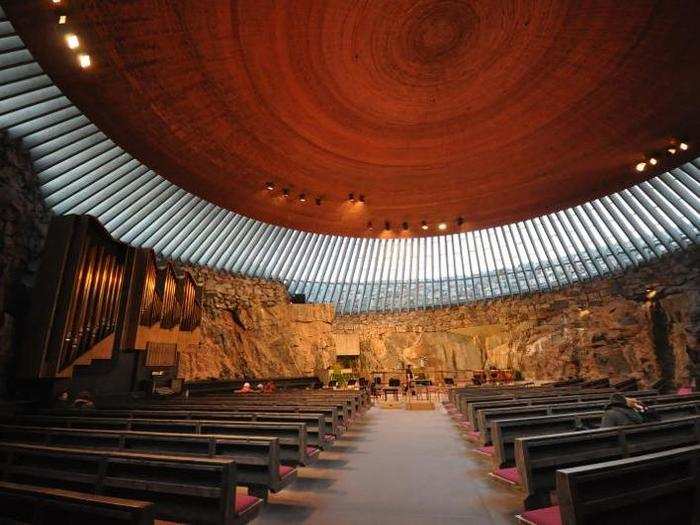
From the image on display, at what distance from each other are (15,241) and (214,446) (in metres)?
8.51

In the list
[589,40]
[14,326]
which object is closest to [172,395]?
[14,326]

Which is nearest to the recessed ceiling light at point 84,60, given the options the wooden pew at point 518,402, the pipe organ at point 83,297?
the pipe organ at point 83,297

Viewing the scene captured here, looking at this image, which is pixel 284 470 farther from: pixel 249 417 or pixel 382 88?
pixel 382 88

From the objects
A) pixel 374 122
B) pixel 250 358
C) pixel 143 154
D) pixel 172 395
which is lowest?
pixel 172 395

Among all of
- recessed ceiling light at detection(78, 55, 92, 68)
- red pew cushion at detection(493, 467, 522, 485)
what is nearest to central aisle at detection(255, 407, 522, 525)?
red pew cushion at detection(493, 467, 522, 485)

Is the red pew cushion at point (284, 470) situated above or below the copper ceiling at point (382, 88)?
below

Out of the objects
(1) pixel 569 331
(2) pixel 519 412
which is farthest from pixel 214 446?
(1) pixel 569 331

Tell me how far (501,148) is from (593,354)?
44.3ft

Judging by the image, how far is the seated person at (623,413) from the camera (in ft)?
12.9

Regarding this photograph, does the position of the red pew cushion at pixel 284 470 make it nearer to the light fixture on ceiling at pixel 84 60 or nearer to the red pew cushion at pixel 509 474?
the red pew cushion at pixel 509 474

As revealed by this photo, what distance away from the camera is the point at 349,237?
1850 cm

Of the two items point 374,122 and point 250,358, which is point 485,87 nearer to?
point 374,122

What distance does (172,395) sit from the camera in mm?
11477

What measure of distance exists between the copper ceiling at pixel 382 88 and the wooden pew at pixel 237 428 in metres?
6.73
